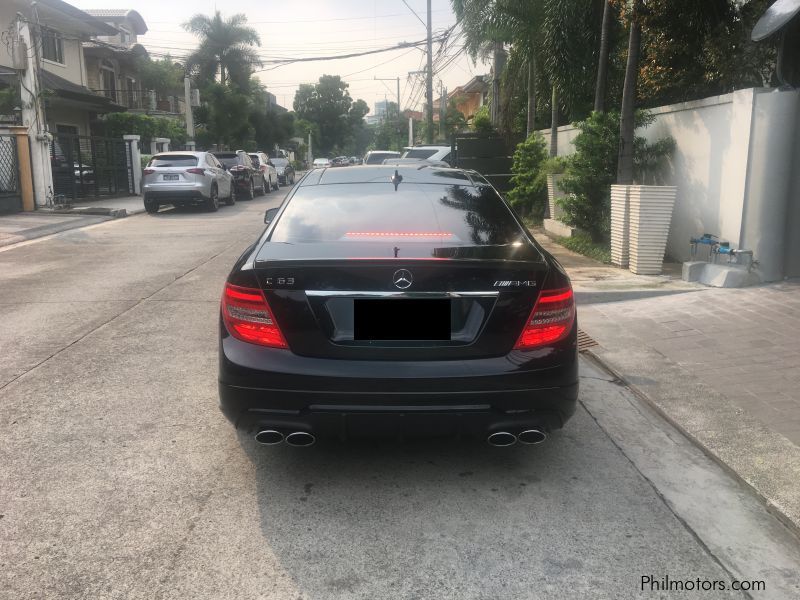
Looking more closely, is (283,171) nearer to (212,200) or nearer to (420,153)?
(212,200)

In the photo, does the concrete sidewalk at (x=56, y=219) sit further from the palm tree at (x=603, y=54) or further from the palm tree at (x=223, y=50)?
the palm tree at (x=223, y=50)

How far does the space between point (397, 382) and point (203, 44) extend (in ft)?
159

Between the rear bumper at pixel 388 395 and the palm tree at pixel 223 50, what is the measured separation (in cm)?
4683

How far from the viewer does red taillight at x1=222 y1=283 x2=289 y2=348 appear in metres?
3.50

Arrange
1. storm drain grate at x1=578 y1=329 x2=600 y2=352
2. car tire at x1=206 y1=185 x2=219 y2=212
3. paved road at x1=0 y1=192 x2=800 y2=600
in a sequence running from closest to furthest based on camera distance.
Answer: paved road at x1=0 y1=192 x2=800 y2=600 → storm drain grate at x1=578 y1=329 x2=600 y2=352 → car tire at x1=206 y1=185 x2=219 y2=212

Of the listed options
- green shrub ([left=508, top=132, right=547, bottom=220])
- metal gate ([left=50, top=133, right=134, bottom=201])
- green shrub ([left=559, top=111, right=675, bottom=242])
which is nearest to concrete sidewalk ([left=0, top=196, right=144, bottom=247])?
metal gate ([left=50, top=133, right=134, bottom=201])

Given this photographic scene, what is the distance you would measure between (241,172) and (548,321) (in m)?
22.8

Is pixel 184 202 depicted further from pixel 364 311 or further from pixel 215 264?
pixel 364 311

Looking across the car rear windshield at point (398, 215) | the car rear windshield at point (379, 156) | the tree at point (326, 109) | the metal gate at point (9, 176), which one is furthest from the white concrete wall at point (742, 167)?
the tree at point (326, 109)

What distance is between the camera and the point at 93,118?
3234 centimetres

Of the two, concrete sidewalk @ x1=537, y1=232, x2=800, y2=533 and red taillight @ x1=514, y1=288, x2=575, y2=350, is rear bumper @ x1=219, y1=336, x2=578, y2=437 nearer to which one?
red taillight @ x1=514, y1=288, x2=575, y2=350

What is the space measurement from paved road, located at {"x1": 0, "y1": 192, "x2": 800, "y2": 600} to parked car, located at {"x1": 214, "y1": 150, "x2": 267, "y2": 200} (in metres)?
20.2

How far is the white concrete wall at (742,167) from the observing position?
7.64 metres

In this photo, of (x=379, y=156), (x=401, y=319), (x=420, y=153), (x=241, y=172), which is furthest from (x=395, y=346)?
(x=379, y=156)
